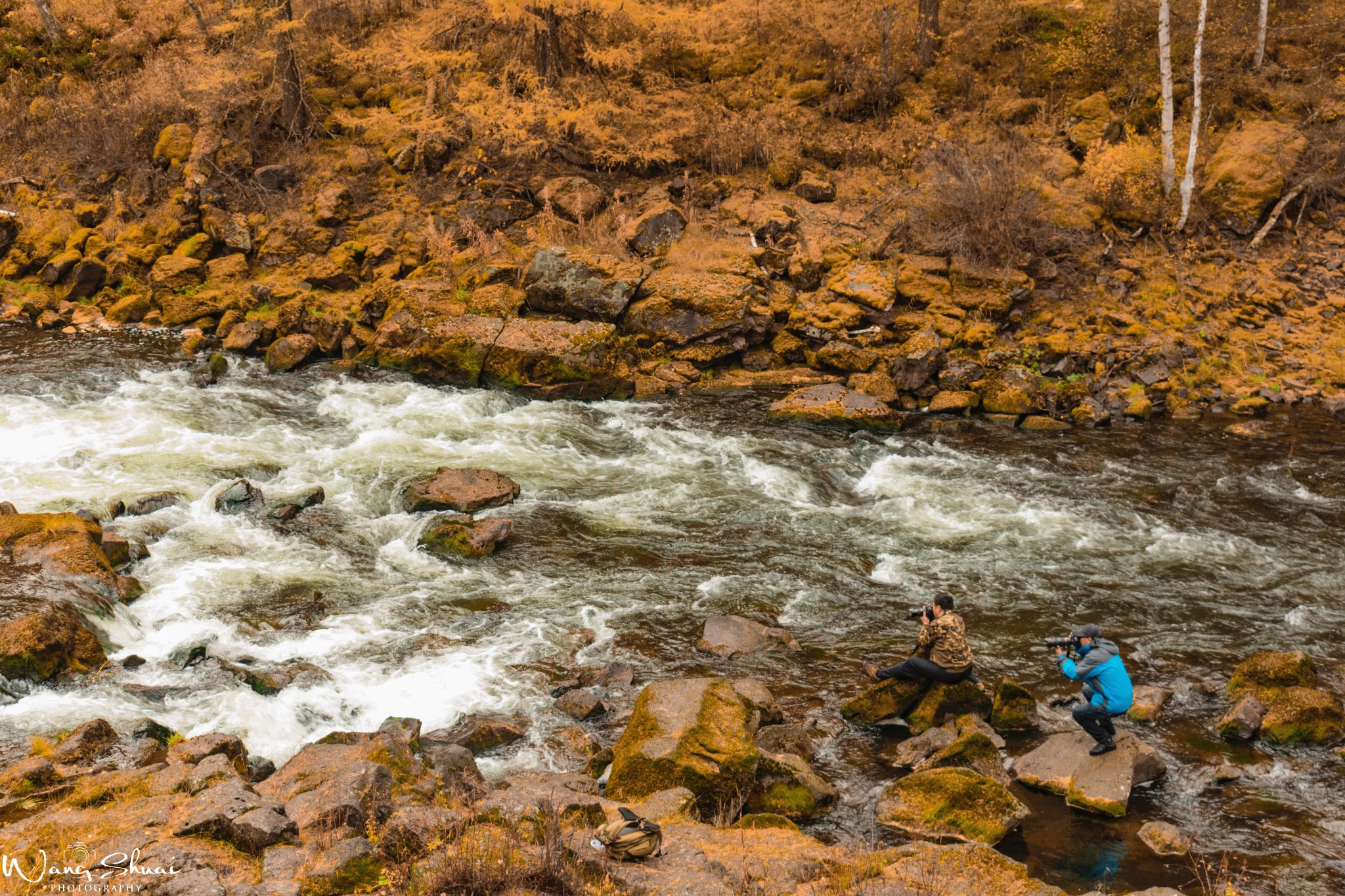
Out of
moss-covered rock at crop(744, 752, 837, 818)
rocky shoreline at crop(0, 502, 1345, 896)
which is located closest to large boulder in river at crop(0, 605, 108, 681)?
rocky shoreline at crop(0, 502, 1345, 896)

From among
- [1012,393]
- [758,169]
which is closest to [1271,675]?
[1012,393]

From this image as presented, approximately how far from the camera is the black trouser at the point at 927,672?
8.16 metres

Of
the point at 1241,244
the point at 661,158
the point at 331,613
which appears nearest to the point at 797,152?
the point at 661,158

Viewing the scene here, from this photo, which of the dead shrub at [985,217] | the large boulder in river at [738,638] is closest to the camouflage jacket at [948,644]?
the large boulder in river at [738,638]

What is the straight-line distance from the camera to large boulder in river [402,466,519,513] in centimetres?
1227

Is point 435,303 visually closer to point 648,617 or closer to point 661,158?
point 661,158

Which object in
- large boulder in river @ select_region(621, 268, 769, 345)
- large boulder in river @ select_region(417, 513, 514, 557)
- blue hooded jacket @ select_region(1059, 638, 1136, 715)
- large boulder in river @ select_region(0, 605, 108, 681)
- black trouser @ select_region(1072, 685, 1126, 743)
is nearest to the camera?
black trouser @ select_region(1072, 685, 1126, 743)

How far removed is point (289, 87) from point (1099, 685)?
24.1 meters

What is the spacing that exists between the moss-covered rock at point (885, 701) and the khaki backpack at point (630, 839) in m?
3.34

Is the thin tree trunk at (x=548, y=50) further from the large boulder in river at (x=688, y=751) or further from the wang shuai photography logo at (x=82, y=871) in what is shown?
the wang shuai photography logo at (x=82, y=871)

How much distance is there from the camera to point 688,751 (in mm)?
6988

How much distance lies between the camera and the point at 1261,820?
22.1ft

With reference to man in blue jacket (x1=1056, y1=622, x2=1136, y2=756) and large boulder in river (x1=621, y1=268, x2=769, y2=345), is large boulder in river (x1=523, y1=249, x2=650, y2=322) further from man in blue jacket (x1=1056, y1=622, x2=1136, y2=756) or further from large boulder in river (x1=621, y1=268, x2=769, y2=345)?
man in blue jacket (x1=1056, y1=622, x2=1136, y2=756)

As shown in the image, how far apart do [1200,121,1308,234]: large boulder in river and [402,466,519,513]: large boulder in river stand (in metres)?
16.3
